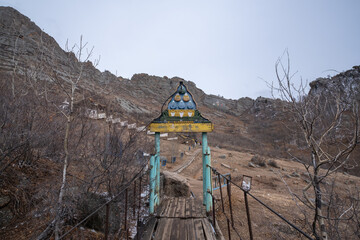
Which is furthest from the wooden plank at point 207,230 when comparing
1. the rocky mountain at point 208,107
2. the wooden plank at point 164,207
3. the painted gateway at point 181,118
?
the rocky mountain at point 208,107

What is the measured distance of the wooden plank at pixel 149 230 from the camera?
10.7 ft

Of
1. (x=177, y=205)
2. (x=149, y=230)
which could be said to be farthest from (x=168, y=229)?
(x=177, y=205)

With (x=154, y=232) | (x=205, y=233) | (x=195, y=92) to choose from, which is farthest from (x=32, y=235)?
(x=195, y=92)

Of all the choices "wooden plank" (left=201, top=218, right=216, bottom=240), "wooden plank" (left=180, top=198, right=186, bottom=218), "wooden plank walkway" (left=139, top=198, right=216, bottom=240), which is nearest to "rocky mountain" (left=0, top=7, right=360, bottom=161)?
"wooden plank" (left=180, top=198, right=186, bottom=218)

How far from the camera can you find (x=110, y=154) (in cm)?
491

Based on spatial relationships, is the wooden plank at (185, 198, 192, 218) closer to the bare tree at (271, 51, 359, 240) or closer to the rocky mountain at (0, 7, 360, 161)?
the bare tree at (271, 51, 359, 240)

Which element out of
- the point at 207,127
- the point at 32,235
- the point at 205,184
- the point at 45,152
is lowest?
the point at 32,235

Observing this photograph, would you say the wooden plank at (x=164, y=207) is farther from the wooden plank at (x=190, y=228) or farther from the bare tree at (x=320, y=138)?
the bare tree at (x=320, y=138)

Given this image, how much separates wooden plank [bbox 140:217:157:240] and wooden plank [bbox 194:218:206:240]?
3.15 feet

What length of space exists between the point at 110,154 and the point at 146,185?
2997mm

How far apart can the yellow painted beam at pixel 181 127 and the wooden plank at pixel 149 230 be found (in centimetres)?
247

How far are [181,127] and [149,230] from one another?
112 inches

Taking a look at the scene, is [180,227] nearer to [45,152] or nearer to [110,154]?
[110,154]

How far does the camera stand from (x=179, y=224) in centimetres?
388
